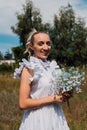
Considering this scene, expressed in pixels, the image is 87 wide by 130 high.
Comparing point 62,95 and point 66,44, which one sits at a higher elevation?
point 62,95

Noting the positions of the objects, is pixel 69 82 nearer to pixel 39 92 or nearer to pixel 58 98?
pixel 58 98

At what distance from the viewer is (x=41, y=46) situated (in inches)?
137

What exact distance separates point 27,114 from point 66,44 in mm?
44652

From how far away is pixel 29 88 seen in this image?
3355 mm

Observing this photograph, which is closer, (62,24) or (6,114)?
(6,114)

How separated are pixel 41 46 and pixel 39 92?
0.37 metres

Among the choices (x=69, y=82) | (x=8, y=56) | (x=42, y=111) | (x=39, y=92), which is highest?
(x=69, y=82)

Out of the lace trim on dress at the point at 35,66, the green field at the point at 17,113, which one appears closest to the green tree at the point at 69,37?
the green field at the point at 17,113

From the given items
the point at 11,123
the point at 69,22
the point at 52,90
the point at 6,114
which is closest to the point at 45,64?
the point at 52,90

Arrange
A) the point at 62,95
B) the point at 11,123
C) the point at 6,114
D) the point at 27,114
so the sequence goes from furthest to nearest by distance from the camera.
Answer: the point at 6,114, the point at 11,123, the point at 27,114, the point at 62,95

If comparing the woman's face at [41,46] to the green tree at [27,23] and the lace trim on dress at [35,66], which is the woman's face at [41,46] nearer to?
the lace trim on dress at [35,66]

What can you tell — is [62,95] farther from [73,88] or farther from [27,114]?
[27,114]

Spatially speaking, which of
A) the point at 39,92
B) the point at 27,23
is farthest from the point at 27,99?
the point at 27,23

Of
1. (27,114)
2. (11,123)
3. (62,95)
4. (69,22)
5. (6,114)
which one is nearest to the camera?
(62,95)
